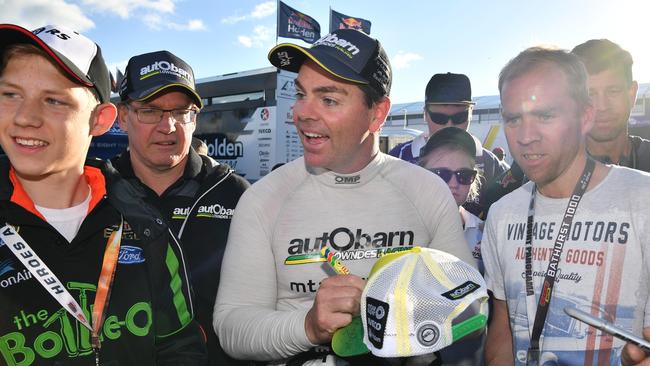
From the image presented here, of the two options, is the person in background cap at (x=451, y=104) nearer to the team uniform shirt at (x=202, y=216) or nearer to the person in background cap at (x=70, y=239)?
the team uniform shirt at (x=202, y=216)

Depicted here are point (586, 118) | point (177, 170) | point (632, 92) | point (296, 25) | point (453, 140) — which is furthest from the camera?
point (296, 25)

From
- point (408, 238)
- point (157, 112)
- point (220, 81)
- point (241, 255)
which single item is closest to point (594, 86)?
point (408, 238)

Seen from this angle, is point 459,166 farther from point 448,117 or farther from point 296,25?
point 296,25

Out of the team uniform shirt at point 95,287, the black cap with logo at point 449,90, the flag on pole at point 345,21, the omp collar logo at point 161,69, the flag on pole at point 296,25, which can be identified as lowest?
the team uniform shirt at point 95,287

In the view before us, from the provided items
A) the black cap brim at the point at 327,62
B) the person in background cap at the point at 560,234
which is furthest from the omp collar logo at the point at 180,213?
the person in background cap at the point at 560,234

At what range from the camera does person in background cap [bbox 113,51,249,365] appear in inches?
113

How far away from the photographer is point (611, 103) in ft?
10.6

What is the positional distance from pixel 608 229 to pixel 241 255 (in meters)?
1.67

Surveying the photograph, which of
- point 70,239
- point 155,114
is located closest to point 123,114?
point 155,114

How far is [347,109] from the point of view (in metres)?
2.22

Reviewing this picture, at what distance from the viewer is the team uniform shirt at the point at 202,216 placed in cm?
282

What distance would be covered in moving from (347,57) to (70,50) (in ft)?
3.98

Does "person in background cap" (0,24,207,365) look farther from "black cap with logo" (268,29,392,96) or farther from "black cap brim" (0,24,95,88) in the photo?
"black cap with logo" (268,29,392,96)

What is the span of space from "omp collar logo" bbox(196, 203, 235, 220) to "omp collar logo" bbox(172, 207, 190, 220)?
0.09m
